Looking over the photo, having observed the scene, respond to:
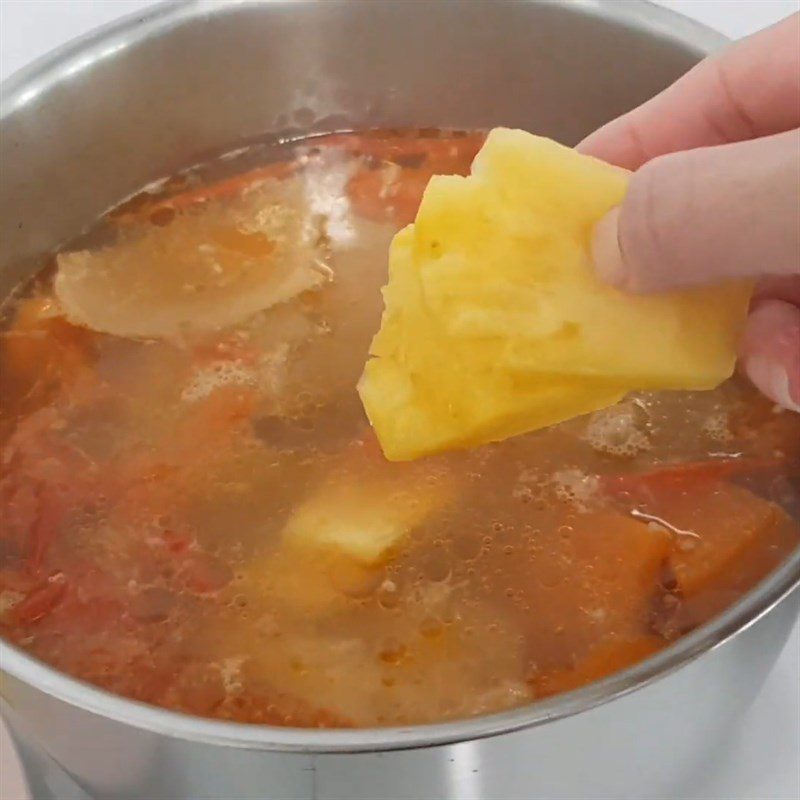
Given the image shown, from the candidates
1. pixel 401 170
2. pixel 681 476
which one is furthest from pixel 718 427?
pixel 401 170

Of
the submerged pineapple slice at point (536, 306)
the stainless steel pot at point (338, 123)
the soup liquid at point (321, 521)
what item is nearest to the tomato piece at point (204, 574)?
the soup liquid at point (321, 521)

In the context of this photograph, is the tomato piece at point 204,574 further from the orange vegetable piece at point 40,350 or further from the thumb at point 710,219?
the thumb at point 710,219

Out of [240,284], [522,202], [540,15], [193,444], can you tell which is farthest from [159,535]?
[540,15]

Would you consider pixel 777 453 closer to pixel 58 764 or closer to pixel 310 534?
pixel 310 534

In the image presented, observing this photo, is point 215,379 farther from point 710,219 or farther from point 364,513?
point 710,219

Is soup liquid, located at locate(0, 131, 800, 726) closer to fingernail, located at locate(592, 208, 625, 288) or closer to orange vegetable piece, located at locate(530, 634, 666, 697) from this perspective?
orange vegetable piece, located at locate(530, 634, 666, 697)

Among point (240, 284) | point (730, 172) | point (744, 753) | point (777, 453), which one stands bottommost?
point (744, 753)

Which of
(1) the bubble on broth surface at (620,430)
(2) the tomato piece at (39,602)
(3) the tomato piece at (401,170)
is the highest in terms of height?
(3) the tomato piece at (401,170)
